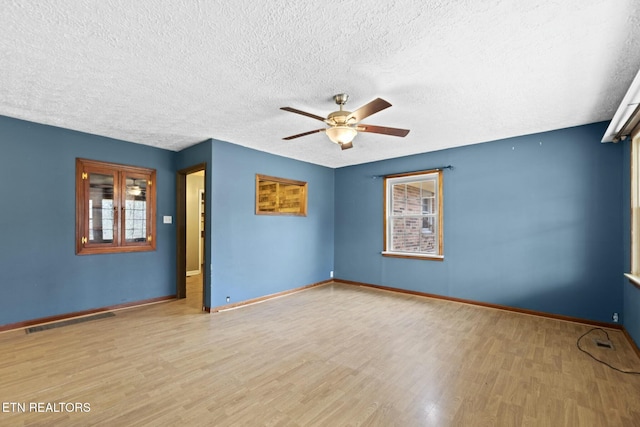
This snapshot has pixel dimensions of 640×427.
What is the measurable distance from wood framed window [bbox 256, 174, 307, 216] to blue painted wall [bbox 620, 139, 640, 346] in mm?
4505

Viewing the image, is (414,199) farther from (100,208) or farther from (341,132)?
(100,208)

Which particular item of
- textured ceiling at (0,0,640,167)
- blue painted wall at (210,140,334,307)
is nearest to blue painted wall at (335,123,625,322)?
textured ceiling at (0,0,640,167)

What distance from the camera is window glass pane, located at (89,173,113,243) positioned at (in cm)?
417

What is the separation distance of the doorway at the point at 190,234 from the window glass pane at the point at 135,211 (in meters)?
0.52

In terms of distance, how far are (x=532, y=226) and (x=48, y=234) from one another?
6.44 m

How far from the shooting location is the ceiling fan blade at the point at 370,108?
240 centimetres

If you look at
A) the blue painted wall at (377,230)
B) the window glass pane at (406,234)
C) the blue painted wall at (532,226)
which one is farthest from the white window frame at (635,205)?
the window glass pane at (406,234)

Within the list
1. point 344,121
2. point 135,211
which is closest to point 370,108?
point 344,121

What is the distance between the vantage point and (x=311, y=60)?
7.25ft

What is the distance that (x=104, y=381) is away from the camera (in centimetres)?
236

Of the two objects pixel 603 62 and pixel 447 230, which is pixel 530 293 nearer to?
pixel 447 230

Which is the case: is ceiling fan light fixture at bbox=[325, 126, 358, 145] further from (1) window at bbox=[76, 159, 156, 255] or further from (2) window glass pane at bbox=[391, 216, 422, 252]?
(1) window at bbox=[76, 159, 156, 255]

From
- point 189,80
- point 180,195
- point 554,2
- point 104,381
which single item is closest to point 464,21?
point 554,2

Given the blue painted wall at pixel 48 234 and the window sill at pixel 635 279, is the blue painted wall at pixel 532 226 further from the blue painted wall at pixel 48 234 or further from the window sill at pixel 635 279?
the blue painted wall at pixel 48 234
